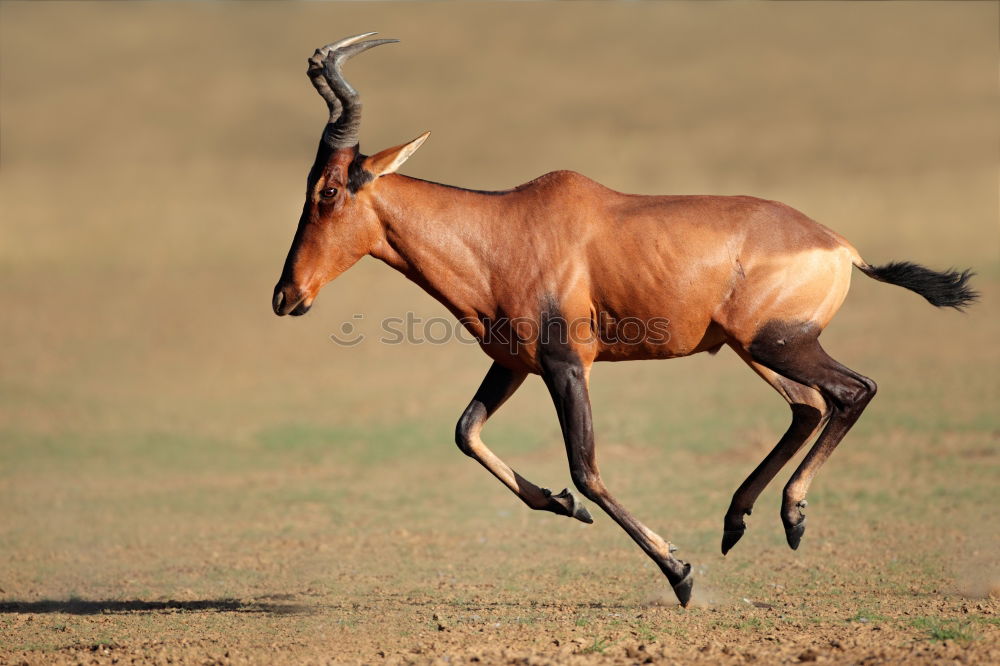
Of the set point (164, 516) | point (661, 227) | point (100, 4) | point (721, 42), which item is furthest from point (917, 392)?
point (100, 4)

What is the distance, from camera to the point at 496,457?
868cm

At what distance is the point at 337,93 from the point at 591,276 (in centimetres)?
205

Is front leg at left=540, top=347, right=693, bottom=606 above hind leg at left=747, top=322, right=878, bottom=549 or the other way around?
the other way around

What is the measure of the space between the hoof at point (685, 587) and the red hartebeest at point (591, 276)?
0.01 m

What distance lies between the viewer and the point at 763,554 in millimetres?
11367

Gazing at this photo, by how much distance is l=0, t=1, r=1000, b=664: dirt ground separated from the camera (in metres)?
8.88

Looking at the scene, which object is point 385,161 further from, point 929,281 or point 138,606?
point 138,606

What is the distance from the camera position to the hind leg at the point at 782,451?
8.66 m

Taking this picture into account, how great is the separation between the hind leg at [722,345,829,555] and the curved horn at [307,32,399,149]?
3084 mm

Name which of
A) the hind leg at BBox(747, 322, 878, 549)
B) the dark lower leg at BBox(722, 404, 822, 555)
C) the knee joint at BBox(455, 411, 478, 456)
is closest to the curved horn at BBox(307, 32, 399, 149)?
the knee joint at BBox(455, 411, 478, 456)

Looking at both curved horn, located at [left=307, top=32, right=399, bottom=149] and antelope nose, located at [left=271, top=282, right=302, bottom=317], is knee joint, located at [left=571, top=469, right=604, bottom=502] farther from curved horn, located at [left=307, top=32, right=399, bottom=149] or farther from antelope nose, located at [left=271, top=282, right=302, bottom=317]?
curved horn, located at [left=307, top=32, right=399, bottom=149]

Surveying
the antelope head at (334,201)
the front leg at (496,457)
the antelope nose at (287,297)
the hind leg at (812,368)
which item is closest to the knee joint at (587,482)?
the front leg at (496,457)

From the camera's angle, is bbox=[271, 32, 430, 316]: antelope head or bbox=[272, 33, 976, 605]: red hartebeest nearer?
bbox=[272, 33, 976, 605]: red hartebeest

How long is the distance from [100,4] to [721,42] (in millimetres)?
32358
